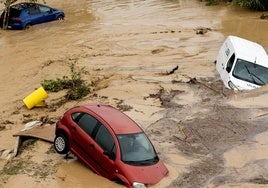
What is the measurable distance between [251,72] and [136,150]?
684 cm

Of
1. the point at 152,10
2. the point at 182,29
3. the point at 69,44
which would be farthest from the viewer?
the point at 152,10

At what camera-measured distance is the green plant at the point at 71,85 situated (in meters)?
16.6

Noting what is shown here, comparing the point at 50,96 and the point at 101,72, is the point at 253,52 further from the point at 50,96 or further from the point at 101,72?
the point at 50,96

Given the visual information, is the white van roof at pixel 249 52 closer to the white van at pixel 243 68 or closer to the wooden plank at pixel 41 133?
the white van at pixel 243 68

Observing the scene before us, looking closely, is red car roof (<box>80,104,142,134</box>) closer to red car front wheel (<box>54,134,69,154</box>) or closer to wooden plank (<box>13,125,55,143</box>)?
red car front wheel (<box>54,134,69,154</box>)

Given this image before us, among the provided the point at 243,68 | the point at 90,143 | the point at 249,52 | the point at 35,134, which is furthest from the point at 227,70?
the point at 90,143

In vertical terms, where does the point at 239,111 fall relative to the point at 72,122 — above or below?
below

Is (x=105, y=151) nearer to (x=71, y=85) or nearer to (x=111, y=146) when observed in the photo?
(x=111, y=146)

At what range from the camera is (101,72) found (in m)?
19.2

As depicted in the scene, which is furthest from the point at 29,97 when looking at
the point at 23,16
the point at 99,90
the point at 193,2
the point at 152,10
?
the point at 193,2

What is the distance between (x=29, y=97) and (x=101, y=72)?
4.00 metres

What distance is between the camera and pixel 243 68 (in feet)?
54.4

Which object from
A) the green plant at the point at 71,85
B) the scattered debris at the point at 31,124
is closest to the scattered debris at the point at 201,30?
the green plant at the point at 71,85

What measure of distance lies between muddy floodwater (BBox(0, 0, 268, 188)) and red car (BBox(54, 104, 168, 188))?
0.89 ft
